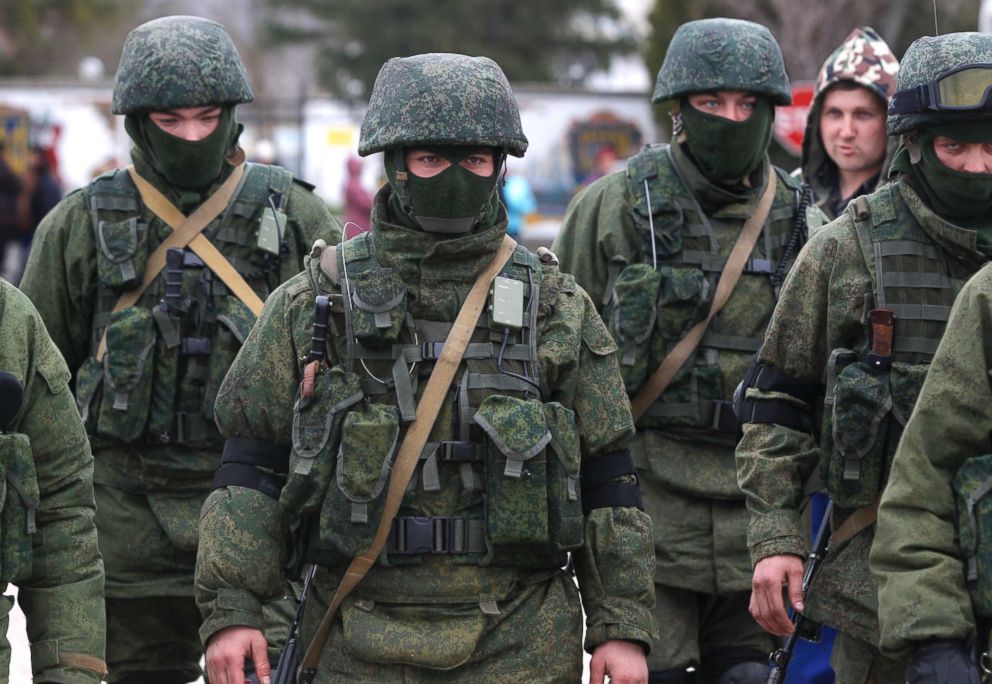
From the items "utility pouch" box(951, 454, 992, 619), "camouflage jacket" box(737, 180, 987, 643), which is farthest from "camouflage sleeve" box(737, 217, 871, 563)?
"utility pouch" box(951, 454, 992, 619)

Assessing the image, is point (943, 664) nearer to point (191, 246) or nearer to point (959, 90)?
point (959, 90)

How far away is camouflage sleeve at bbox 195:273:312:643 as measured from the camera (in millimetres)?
4285

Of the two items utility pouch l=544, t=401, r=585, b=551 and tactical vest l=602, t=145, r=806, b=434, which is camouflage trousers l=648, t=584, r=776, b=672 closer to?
tactical vest l=602, t=145, r=806, b=434

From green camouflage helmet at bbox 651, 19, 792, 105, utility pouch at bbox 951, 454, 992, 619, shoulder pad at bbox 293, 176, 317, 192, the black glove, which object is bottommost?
the black glove

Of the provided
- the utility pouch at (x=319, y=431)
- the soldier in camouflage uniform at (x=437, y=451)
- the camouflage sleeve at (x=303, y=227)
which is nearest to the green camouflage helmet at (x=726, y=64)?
the camouflage sleeve at (x=303, y=227)

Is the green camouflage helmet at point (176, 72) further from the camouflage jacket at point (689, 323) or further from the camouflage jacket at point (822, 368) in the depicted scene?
the camouflage jacket at point (822, 368)

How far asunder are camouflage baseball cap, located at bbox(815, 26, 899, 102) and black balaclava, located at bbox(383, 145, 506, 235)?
324 cm

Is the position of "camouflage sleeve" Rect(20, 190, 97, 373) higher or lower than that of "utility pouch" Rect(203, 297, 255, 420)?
higher

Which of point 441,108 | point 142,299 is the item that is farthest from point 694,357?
point 441,108

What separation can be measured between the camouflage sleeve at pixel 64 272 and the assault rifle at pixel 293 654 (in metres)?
2.01

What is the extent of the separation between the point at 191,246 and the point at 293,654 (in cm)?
209

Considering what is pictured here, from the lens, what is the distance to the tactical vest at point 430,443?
4.25 m

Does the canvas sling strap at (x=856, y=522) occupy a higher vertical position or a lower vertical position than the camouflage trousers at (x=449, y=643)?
higher

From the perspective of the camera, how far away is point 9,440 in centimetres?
414
